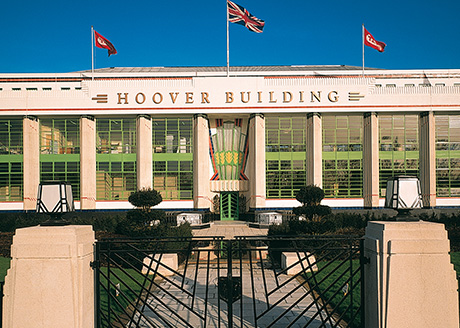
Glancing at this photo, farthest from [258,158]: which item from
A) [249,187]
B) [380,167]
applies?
[380,167]

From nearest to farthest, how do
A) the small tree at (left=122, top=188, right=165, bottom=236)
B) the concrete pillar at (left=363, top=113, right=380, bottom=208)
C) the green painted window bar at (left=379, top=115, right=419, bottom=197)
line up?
the small tree at (left=122, top=188, right=165, bottom=236) < the concrete pillar at (left=363, top=113, right=380, bottom=208) < the green painted window bar at (left=379, top=115, right=419, bottom=197)

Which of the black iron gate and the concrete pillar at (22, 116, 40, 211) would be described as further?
the concrete pillar at (22, 116, 40, 211)

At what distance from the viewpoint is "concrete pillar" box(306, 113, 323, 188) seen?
108ft

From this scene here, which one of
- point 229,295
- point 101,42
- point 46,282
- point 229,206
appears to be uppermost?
point 101,42

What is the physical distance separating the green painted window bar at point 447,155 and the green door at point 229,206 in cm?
2010

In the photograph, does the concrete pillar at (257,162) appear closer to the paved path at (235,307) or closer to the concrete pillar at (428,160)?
the concrete pillar at (428,160)

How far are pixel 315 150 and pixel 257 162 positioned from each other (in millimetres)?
5787

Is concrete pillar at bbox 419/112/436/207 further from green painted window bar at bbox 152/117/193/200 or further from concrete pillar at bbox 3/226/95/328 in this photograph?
concrete pillar at bbox 3/226/95/328

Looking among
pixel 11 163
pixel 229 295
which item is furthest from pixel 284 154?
pixel 229 295

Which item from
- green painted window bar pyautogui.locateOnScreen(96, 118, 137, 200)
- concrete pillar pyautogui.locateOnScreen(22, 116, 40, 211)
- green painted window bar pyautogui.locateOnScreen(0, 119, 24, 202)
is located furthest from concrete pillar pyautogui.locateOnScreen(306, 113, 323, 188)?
green painted window bar pyautogui.locateOnScreen(0, 119, 24, 202)

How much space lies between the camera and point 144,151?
33.3m

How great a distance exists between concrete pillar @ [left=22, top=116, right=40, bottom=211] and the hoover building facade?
10cm

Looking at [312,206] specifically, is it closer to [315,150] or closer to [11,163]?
[315,150]

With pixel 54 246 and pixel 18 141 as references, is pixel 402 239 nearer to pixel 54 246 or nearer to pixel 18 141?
pixel 54 246
